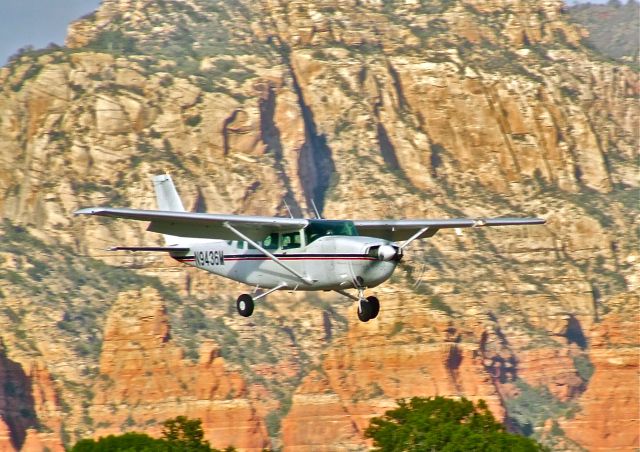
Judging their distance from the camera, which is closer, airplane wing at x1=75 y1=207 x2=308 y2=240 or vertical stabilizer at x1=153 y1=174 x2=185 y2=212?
airplane wing at x1=75 y1=207 x2=308 y2=240

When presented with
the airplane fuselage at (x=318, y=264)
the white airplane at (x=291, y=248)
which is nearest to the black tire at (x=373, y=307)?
the white airplane at (x=291, y=248)

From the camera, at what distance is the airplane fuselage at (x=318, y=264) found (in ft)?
225

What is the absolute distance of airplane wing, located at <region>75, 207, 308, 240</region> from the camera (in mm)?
68938

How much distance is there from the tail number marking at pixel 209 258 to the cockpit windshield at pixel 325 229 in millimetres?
6816

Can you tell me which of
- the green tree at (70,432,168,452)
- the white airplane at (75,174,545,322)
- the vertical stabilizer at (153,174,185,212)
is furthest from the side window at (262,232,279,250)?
the green tree at (70,432,168,452)

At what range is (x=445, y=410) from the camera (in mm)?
154250

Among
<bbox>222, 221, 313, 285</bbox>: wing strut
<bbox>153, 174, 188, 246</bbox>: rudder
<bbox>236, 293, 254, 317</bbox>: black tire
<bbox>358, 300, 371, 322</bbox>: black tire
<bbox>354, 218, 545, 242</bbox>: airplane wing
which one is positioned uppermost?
<bbox>153, 174, 188, 246</bbox>: rudder

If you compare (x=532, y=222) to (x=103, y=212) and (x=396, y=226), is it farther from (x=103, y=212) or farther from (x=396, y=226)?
(x=103, y=212)

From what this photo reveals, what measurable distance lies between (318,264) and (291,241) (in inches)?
82.1

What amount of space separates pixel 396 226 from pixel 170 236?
10.7 meters

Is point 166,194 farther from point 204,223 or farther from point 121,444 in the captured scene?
point 121,444

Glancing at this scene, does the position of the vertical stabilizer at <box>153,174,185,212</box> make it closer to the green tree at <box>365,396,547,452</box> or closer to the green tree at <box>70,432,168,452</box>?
the green tree at <box>365,396,547,452</box>

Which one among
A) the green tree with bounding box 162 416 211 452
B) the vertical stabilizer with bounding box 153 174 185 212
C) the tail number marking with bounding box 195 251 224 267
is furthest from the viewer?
the green tree with bounding box 162 416 211 452

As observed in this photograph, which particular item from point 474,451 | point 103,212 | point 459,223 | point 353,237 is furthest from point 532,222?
point 474,451
